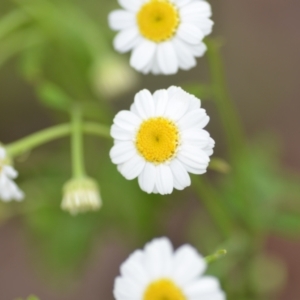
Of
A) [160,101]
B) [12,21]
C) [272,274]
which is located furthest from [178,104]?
[272,274]

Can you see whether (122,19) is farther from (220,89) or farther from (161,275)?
(161,275)

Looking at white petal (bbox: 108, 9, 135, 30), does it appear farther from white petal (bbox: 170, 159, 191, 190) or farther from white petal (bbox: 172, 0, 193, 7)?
white petal (bbox: 170, 159, 191, 190)

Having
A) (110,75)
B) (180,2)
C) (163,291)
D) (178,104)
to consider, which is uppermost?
(110,75)

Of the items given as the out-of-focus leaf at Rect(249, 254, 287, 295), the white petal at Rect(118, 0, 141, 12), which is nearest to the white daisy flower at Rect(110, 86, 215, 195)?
the white petal at Rect(118, 0, 141, 12)

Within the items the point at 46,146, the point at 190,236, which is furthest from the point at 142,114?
the point at 46,146

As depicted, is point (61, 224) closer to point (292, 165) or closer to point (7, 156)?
point (7, 156)
